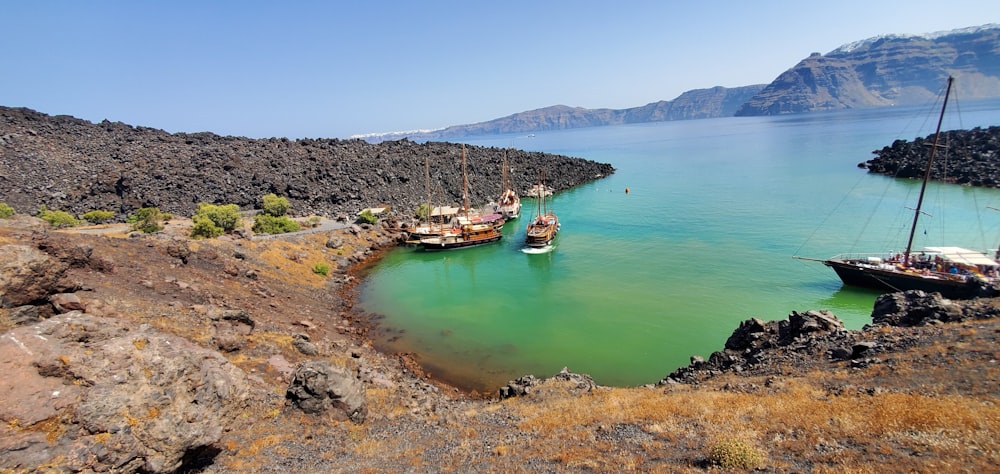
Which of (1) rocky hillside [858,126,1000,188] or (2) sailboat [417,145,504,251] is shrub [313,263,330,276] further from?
(1) rocky hillside [858,126,1000,188]

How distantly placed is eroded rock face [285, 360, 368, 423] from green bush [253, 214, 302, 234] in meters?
34.3

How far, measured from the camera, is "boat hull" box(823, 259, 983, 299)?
24.4 metres

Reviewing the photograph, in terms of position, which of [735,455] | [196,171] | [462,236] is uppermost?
[196,171]

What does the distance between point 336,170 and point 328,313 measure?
141 feet

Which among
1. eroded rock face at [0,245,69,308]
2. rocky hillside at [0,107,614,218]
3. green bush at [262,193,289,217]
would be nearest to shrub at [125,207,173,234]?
green bush at [262,193,289,217]

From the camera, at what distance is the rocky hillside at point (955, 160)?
219 feet

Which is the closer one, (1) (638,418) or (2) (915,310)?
(1) (638,418)

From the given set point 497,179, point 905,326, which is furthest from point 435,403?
point 497,179

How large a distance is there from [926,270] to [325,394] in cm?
3698

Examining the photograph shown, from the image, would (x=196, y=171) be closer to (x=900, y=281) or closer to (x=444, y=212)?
(x=444, y=212)

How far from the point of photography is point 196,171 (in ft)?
202

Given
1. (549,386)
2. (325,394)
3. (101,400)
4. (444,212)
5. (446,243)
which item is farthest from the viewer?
(444,212)

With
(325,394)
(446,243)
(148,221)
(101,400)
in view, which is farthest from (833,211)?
(148,221)

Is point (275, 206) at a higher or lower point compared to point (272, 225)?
higher
